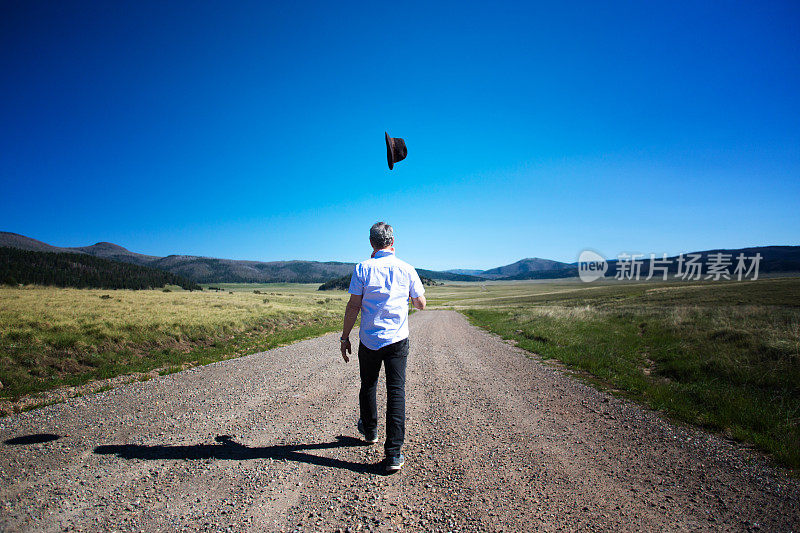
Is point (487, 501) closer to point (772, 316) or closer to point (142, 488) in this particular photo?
point (142, 488)

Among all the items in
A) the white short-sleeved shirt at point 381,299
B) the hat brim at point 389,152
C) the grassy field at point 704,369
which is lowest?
the grassy field at point 704,369

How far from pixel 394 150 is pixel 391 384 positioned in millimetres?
3587

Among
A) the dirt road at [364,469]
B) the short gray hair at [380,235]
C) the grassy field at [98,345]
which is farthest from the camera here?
the grassy field at [98,345]

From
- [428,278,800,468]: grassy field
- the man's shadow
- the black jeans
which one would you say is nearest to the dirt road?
the man's shadow

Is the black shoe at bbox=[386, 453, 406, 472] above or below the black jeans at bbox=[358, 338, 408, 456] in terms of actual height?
below

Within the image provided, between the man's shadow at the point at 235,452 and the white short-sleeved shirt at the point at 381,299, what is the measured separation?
148 centimetres

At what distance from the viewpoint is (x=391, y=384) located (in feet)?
13.9

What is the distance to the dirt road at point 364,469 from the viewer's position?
10.1 feet

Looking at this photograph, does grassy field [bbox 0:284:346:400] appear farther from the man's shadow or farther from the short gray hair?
the short gray hair

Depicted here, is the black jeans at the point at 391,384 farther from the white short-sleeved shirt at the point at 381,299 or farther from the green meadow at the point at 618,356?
the green meadow at the point at 618,356

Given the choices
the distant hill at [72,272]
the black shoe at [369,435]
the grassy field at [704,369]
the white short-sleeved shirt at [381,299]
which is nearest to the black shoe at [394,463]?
the black shoe at [369,435]

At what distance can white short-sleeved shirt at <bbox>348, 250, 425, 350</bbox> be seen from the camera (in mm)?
4203

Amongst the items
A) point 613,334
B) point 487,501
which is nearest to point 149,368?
point 487,501

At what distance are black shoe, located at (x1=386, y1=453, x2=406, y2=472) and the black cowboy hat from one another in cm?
411
